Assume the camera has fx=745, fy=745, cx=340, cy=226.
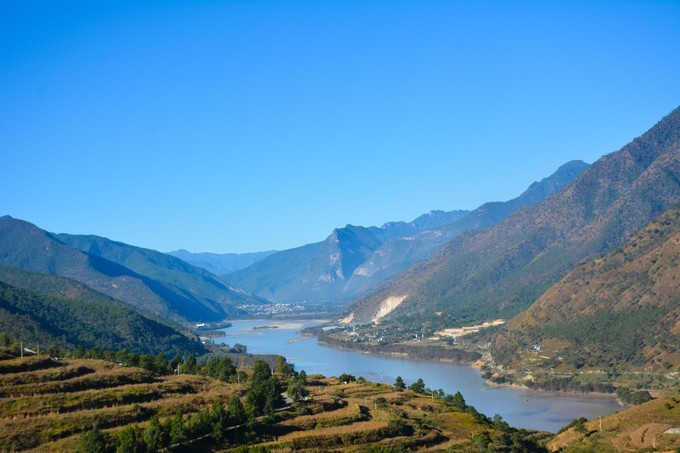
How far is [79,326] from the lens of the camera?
17162cm

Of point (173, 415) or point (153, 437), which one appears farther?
point (173, 415)

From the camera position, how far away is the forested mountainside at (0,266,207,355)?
146 m

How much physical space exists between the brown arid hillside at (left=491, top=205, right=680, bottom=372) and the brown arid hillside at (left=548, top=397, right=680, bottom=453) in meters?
49.1

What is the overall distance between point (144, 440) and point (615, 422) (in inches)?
1992

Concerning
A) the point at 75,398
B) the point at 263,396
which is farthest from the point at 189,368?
the point at 75,398

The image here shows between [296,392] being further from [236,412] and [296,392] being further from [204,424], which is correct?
[204,424]

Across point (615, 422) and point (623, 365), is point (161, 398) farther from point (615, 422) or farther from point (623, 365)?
point (623, 365)

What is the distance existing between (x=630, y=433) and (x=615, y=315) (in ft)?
300

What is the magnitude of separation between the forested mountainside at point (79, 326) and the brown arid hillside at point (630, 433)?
97.4 meters

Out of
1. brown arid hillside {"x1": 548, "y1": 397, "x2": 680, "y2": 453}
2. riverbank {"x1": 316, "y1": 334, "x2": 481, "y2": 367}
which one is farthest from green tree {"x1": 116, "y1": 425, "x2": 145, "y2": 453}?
riverbank {"x1": 316, "y1": 334, "x2": 481, "y2": 367}

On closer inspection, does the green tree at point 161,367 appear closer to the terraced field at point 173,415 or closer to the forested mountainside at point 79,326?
the terraced field at point 173,415

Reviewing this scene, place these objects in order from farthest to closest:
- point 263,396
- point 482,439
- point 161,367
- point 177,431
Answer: point 161,367
point 263,396
point 482,439
point 177,431

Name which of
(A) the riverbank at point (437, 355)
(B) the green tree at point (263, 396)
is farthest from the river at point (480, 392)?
(B) the green tree at point (263, 396)

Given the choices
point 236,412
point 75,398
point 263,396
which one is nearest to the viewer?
point 75,398
